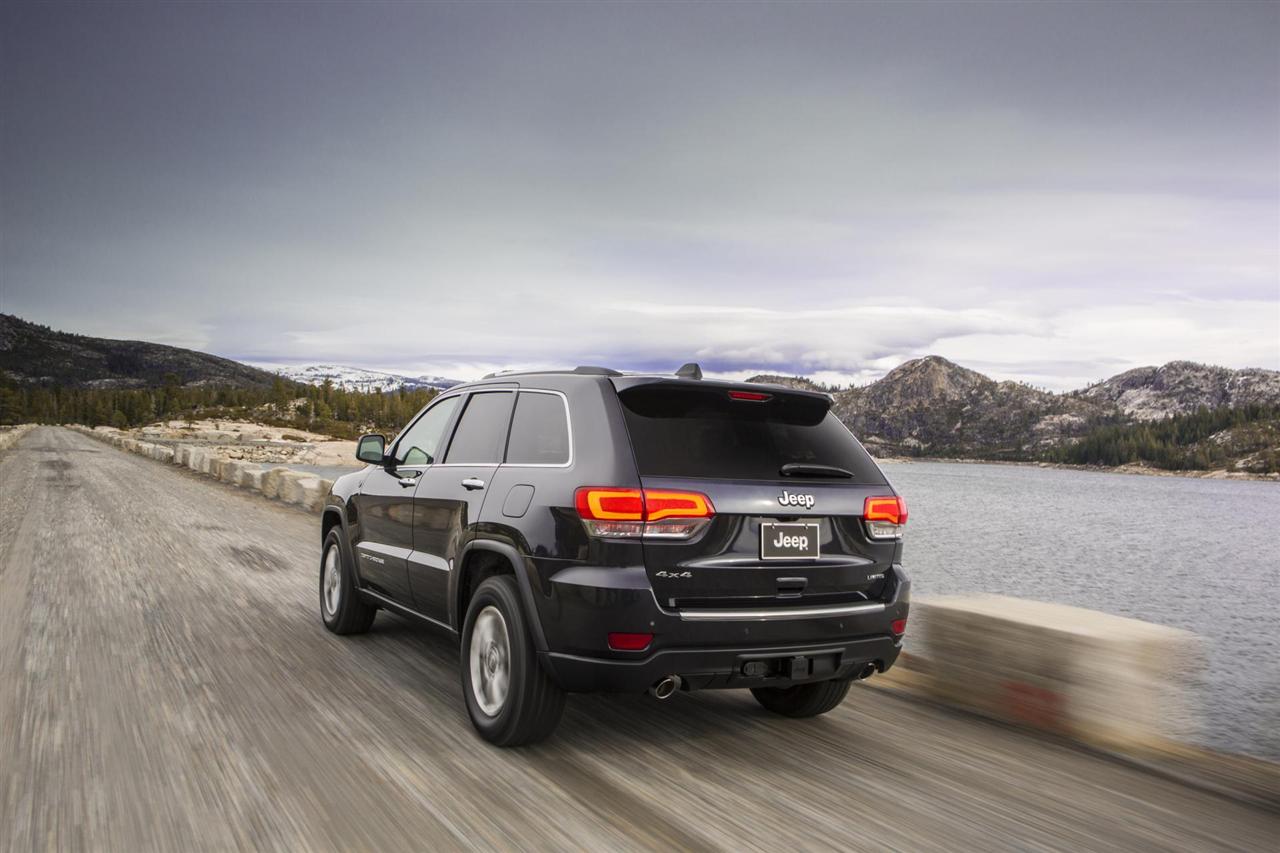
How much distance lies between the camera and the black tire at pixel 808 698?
16.3 feet

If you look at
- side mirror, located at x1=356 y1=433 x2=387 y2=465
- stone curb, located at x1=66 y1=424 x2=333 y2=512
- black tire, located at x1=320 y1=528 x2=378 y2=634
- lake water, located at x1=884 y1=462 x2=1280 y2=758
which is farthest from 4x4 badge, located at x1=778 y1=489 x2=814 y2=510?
stone curb, located at x1=66 y1=424 x2=333 y2=512

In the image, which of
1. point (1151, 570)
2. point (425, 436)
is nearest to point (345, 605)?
point (425, 436)

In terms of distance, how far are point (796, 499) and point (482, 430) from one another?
189 centimetres

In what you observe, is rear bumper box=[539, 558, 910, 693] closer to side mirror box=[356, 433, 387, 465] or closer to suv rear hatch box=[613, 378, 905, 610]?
suv rear hatch box=[613, 378, 905, 610]

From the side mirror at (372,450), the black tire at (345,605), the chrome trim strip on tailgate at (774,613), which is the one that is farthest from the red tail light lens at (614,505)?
the black tire at (345,605)

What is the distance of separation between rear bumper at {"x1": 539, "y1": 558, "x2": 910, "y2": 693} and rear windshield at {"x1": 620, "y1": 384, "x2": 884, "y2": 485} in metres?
0.55

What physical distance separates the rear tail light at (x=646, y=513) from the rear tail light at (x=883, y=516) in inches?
36.7

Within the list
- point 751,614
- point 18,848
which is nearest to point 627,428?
point 751,614

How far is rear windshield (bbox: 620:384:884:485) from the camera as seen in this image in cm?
408

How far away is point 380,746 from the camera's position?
4312mm

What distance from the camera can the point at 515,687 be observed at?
417 cm

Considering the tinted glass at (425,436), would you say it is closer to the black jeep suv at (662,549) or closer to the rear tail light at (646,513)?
the black jeep suv at (662,549)

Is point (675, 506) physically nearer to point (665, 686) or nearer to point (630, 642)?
point (630, 642)

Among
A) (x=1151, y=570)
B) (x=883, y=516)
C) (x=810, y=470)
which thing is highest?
(x=810, y=470)
